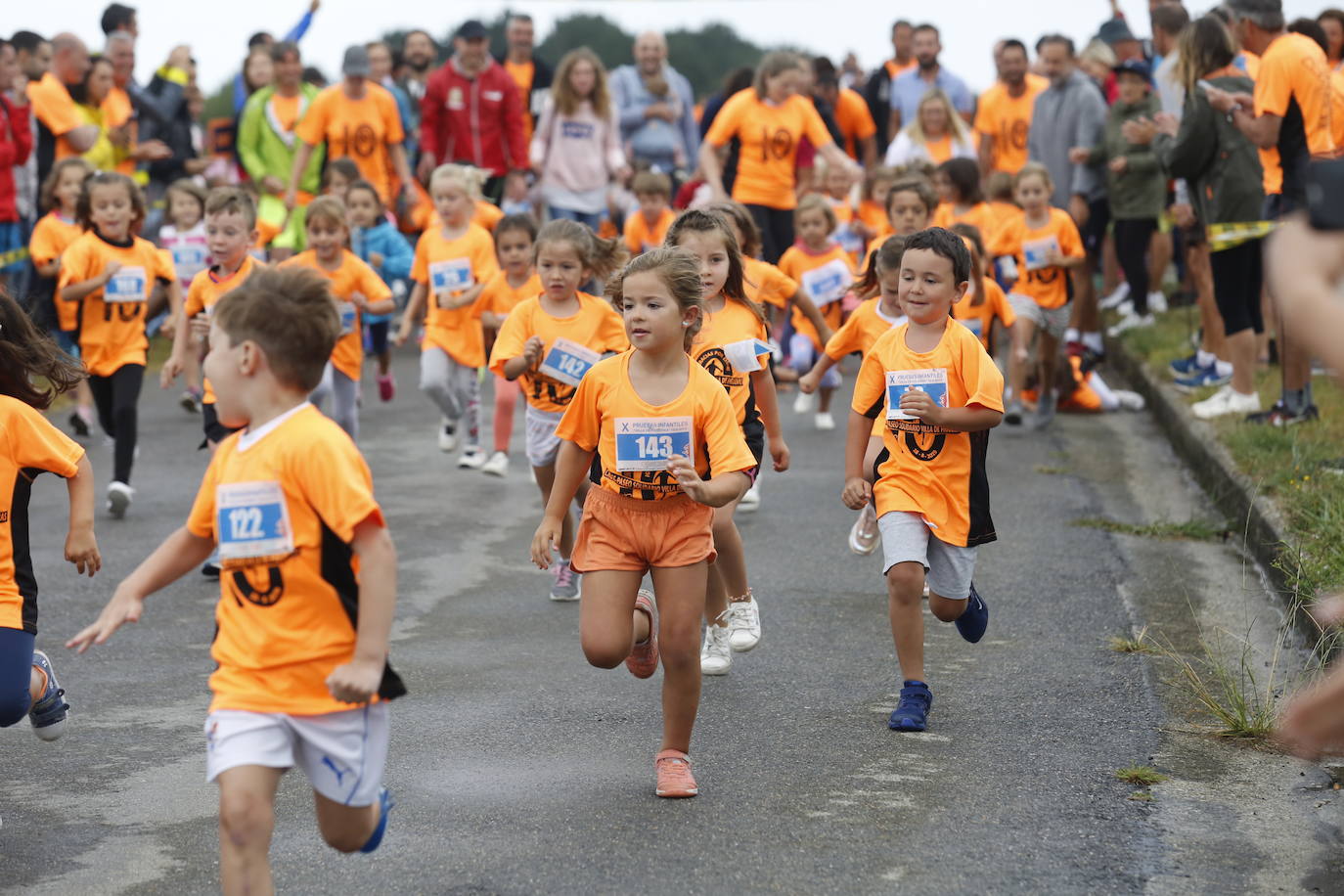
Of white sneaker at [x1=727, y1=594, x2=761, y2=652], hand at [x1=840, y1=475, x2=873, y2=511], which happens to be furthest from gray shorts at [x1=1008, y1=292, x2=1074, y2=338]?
hand at [x1=840, y1=475, x2=873, y2=511]

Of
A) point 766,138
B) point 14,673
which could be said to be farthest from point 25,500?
point 766,138

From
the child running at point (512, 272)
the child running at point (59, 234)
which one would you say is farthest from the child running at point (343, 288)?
the child running at point (59, 234)

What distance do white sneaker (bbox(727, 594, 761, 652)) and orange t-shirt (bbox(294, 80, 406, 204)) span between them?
9.04 m

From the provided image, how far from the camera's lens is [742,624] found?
20.8 feet

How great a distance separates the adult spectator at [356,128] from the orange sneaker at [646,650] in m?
9.82

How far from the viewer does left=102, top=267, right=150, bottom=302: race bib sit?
9320 millimetres

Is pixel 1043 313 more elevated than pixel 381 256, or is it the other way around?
pixel 381 256

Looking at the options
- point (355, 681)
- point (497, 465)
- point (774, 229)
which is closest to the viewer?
point (355, 681)

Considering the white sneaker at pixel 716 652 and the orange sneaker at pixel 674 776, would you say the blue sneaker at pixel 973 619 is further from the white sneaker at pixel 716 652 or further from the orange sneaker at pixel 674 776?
the orange sneaker at pixel 674 776

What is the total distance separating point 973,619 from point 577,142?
980cm

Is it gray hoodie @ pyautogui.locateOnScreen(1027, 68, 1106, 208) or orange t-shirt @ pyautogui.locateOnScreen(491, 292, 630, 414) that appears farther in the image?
gray hoodie @ pyautogui.locateOnScreen(1027, 68, 1106, 208)

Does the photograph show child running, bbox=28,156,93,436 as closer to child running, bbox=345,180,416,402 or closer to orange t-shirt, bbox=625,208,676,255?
child running, bbox=345,180,416,402

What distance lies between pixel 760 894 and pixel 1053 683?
2123 millimetres

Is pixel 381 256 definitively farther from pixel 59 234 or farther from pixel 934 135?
pixel 934 135
